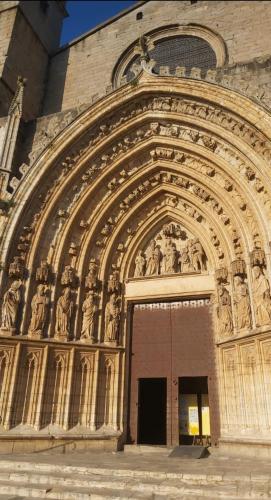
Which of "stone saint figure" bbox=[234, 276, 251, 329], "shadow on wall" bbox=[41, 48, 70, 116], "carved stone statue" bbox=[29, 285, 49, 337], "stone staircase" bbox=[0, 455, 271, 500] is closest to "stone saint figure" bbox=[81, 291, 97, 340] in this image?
"carved stone statue" bbox=[29, 285, 49, 337]

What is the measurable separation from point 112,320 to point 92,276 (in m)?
0.91

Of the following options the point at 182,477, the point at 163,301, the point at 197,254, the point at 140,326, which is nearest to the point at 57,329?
the point at 140,326

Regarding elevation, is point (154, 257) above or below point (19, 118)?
below

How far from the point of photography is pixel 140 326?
297 inches

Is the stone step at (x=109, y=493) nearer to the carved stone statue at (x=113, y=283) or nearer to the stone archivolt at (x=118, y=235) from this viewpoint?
the stone archivolt at (x=118, y=235)

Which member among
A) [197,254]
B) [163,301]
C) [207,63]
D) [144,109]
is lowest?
[163,301]

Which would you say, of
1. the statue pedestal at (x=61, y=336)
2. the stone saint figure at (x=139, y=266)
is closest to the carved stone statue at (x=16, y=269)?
the statue pedestal at (x=61, y=336)

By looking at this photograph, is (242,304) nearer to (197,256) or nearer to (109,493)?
(197,256)

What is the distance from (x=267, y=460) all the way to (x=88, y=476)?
240cm

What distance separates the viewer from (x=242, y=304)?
6.16 metres

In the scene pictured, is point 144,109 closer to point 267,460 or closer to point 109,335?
point 109,335

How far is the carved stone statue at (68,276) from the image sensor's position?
7.02 m

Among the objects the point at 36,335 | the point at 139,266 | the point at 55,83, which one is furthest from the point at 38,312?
the point at 55,83

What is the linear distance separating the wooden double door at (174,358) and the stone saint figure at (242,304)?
35.6 inches
